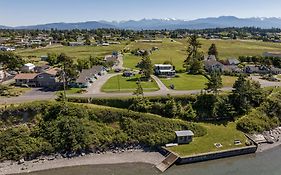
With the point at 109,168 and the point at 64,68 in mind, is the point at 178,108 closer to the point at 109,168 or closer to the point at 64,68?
the point at 109,168

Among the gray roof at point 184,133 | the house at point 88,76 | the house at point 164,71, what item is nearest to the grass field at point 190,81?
the house at point 164,71

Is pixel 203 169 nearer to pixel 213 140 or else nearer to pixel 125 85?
pixel 213 140

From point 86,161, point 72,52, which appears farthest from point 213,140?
point 72,52

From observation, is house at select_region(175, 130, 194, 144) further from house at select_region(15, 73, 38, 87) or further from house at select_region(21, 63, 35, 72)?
house at select_region(21, 63, 35, 72)

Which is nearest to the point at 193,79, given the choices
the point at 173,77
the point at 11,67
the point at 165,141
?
the point at 173,77

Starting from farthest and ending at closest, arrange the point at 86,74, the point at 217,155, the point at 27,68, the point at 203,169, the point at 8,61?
the point at 27,68 → the point at 8,61 → the point at 86,74 → the point at 217,155 → the point at 203,169

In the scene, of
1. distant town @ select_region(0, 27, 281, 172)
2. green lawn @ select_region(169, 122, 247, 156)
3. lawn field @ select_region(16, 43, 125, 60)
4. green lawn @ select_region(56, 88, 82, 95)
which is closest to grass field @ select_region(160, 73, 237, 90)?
distant town @ select_region(0, 27, 281, 172)
